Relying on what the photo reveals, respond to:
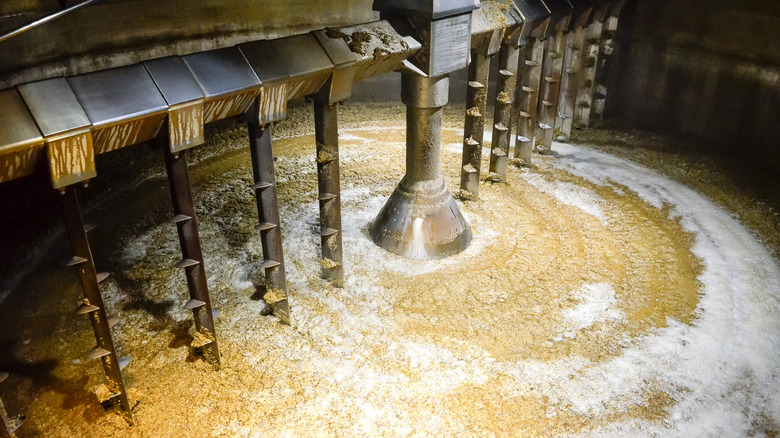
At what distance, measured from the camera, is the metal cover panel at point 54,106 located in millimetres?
2566

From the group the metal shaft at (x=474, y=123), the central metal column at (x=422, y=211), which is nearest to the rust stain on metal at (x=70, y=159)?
the central metal column at (x=422, y=211)

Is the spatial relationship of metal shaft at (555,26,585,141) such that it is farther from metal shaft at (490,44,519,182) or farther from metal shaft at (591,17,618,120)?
metal shaft at (490,44,519,182)

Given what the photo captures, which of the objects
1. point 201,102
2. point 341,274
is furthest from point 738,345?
point 201,102

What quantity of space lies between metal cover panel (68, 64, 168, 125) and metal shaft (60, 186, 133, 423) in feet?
1.34

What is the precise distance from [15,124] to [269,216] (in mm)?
1723

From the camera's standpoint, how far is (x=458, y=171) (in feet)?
22.3

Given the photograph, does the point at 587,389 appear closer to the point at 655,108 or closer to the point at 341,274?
the point at 341,274

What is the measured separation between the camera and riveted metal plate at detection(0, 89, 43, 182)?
246 cm

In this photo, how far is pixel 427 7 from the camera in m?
4.17

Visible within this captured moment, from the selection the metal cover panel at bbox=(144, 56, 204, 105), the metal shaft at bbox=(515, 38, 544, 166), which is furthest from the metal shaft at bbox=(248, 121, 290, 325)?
the metal shaft at bbox=(515, 38, 544, 166)

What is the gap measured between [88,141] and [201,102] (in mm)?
603

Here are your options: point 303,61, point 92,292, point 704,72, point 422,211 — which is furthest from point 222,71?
point 704,72

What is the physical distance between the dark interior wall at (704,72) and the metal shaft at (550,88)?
5.94ft

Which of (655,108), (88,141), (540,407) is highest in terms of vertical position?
(88,141)
